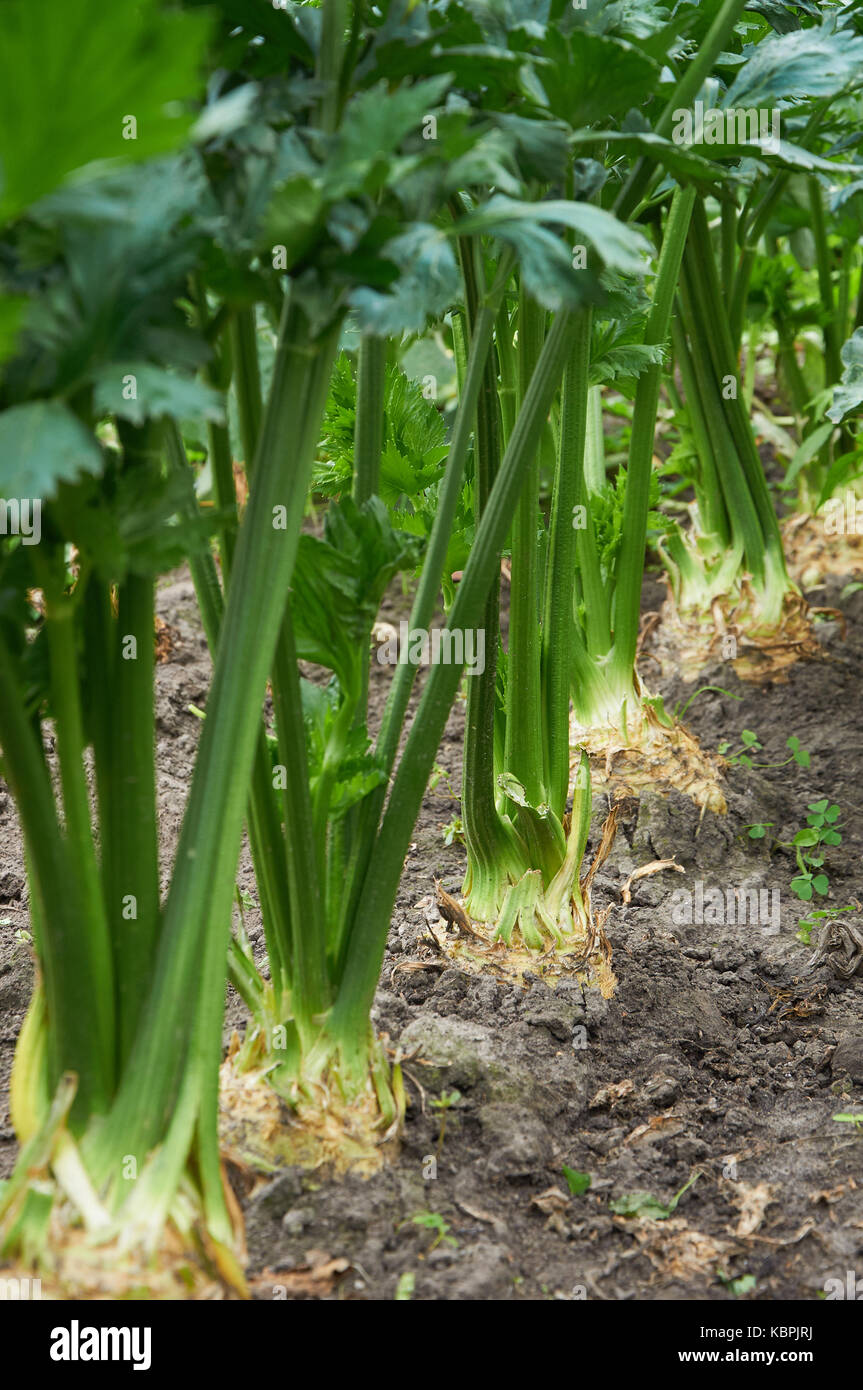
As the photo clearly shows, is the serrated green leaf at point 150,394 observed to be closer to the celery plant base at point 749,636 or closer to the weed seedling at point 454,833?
the weed seedling at point 454,833

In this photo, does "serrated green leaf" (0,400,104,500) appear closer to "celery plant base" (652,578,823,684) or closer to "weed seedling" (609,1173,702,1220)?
"weed seedling" (609,1173,702,1220)

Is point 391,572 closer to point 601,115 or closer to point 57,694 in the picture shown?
point 57,694

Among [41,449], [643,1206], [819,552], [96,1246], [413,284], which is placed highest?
[819,552]

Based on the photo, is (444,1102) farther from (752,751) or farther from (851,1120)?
(752,751)

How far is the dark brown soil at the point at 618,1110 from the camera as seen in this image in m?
1.25

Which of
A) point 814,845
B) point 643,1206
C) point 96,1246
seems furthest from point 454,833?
point 96,1246

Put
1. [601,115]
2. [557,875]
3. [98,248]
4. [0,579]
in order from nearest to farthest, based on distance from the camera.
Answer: [98,248] < [0,579] < [601,115] < [557,875]

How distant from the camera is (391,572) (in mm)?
1249

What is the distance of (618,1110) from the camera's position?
5.21ft

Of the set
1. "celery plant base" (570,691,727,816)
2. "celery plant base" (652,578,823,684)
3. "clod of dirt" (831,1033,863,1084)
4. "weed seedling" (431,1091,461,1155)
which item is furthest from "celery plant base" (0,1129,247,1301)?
"celery plant base" (652,578,823,684)

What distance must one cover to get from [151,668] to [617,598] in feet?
4.58

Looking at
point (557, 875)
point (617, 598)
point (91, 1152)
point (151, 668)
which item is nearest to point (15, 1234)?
point (91, 1152)

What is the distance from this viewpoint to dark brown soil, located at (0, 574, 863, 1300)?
4.11ft

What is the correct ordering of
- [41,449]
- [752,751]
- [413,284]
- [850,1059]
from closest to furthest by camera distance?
[41,449] < [413,284] < [850,1059] < [752,751]
